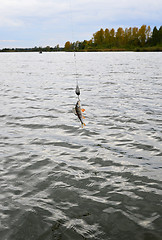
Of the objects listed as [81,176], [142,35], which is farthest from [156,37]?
[81,176]

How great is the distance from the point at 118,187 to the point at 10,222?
8.27 feet

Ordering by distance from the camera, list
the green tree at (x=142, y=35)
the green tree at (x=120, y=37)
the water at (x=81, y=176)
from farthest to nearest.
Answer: the green tree at (x=120, y=37), the green tree at (x=142, y=35), the water at (x=81, y=176)

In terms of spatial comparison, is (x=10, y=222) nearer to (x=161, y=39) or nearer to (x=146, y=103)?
(x=146, y=103)

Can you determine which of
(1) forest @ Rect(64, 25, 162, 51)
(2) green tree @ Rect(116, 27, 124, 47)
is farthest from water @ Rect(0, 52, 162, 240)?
(2) green tree @ Rect(116, 27, 124, 47)

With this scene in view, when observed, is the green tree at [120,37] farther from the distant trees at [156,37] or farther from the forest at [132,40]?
the distant trees at [156,37]

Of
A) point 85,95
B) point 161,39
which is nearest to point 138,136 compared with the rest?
point 85,95

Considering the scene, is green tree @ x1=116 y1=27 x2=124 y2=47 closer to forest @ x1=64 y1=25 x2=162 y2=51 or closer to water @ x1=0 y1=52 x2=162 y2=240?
forest @ x1=64 y1=25 x2=162 y2=51

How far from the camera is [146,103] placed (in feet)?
49.6

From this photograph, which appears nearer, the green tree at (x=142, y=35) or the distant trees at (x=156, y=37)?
the distant trees at (x=156, y=37)

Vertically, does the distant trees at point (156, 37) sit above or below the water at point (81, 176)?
above

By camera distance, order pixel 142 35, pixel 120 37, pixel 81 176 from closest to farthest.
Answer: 1. pixel 81 176
2. pixel 142 35
3. pixel 120 37

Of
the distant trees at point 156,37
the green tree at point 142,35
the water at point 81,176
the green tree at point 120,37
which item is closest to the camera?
the water at point 81,176

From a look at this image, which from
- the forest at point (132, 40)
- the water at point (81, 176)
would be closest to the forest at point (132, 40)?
the forest at point (132, 40)

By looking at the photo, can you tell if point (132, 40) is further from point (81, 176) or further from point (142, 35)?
point (81, 176)
